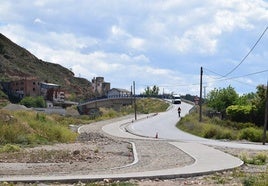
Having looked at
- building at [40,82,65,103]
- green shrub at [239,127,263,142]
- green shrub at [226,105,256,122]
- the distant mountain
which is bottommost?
green shrub at [239,127,263,142]

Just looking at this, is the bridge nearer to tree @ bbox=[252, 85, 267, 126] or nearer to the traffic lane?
the traffic lane

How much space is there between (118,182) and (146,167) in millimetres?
5058

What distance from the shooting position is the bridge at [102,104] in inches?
5546

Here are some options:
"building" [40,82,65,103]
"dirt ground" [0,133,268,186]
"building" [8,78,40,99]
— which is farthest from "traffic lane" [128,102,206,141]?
→ "building" [40,82,65,103]

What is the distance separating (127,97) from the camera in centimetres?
14150

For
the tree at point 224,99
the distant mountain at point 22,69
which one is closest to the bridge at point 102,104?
the distant mountain at point 22,69

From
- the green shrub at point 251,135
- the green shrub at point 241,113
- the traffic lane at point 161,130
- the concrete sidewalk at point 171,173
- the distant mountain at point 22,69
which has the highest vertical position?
the distant mountain at point 22,69

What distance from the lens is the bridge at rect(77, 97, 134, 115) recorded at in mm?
140875

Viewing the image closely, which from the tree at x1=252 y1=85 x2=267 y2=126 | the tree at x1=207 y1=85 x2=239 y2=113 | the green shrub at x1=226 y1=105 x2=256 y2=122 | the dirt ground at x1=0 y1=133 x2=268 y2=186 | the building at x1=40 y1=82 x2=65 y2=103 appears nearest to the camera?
the dirt ground at x1=0 y1=133 x2=268 y2=186

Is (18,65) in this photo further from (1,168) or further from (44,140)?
(1,168)

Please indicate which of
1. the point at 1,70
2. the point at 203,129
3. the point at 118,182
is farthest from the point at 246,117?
the point at 1,70

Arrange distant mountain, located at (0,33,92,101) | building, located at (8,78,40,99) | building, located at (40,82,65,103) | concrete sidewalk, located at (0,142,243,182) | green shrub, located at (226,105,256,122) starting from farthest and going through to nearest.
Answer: distant mountain, located at (0,33,92,101)
building, located at (40,82,65,103)
building, located at (8,78,40,99)
green shrub, located at (226,105,256,122)
concrete sidewalk, located at (0,142,243,182)

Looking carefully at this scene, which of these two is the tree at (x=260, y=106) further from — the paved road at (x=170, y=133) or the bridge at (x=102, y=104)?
the bridge at (x=102, y=104)

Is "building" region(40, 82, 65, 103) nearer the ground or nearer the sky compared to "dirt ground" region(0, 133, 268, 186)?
nearer the sky
